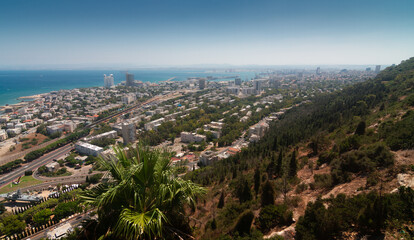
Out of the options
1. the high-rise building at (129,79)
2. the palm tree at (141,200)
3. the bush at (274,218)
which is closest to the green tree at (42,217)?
the bush at (274,218)

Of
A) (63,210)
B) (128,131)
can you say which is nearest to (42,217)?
(63,210)

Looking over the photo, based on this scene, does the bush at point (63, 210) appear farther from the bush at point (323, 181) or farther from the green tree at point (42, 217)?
the bush at point (323, 181)

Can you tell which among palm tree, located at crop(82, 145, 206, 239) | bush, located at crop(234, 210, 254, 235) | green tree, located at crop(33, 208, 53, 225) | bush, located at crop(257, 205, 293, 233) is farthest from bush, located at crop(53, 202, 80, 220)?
palm tree, located at crop(82, 145, 206, 239)

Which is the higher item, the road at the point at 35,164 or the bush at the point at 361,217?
the bush at the point at 361,217

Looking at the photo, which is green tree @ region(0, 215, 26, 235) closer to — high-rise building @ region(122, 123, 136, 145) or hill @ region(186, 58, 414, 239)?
hill @ region(186, 58, 414, 239)

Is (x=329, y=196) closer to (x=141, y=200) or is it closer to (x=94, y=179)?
(x=141, y=200)

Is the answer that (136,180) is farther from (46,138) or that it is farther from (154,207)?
(46,138)
